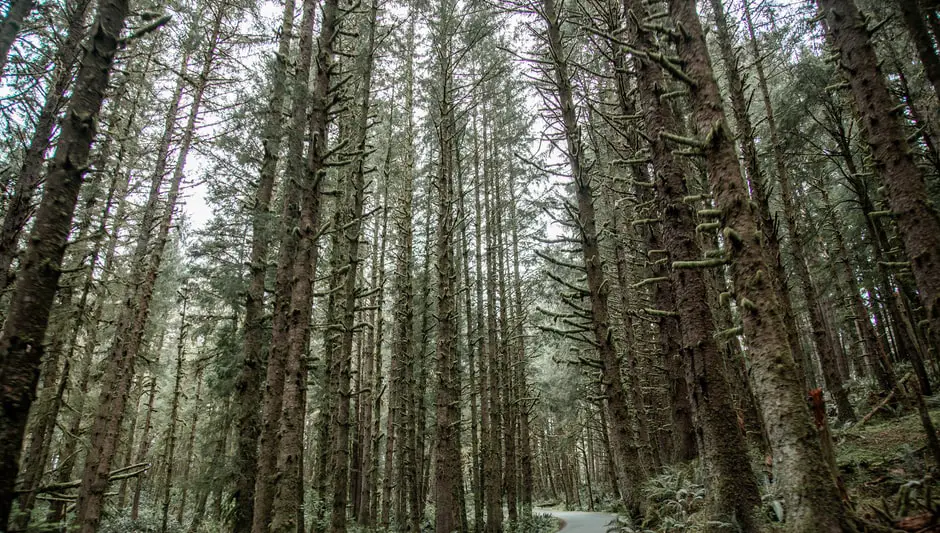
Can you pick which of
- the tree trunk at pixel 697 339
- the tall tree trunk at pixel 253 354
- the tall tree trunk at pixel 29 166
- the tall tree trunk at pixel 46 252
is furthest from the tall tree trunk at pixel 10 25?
the tree trunk at pixel 697 339

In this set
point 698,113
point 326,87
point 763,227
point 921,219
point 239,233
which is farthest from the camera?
point 239,233

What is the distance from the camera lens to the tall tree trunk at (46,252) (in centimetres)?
334

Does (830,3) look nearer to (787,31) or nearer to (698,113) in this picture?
(698,113)

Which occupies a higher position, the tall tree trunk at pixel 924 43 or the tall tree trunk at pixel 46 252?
the tall tree trunk at pixel 924 43

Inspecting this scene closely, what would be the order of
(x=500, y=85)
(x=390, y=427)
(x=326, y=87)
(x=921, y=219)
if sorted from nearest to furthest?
(x=921, y=219)
(x=326, y=87)
(x=390, y=427)
(x=500, y=85)

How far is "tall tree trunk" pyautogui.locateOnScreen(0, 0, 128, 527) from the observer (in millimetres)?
3338

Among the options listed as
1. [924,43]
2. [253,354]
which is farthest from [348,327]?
[924,43]

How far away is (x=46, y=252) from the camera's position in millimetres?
3799

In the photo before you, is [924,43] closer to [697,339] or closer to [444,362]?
[697,339]

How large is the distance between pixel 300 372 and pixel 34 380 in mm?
3410

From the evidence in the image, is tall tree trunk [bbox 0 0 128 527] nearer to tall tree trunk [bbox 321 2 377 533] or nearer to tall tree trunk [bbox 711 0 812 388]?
tall tree trunk [bbox 321 2 377 533]

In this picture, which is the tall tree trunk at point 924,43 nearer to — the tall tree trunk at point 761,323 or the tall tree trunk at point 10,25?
the tall tree trunk at point 761,323

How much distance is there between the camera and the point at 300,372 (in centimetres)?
673

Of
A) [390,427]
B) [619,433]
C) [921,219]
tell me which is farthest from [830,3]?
[390,427]
